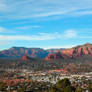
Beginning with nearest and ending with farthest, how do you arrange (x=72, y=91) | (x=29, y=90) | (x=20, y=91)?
1. (x=72, y=91)
2. (x=20, y=91)
3. (x=29, y=90)

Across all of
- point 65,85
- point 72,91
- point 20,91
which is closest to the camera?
point 72,91

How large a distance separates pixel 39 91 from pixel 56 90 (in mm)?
16118

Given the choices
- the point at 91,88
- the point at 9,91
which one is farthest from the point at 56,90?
the point at 9,91

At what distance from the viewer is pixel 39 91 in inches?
2763

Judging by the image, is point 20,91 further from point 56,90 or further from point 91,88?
point 91,88

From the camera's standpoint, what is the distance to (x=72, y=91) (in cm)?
5394

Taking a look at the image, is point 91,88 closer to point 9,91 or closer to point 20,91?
point 20,91

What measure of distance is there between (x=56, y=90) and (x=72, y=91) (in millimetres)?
4312

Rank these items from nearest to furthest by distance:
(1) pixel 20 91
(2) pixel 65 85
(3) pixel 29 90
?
(2) pixel 65 85 → (1) pixel 20 91 → (3) pixel 29 90

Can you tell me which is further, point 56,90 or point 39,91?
point 39,91

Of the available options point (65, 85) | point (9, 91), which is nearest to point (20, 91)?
point (9, 91)

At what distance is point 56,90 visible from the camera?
55281mm

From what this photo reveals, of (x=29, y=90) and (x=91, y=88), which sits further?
(x=29, y=90)

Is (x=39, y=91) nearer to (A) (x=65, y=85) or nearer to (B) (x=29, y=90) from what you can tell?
(B) (x=29, y=90)
